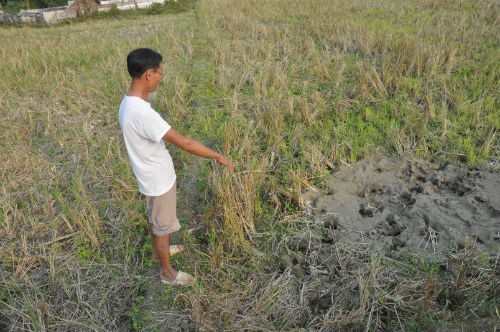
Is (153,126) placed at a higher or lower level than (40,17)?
lower

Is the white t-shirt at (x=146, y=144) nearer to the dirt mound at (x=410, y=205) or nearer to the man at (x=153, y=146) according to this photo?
the man at (x=153, y=146)

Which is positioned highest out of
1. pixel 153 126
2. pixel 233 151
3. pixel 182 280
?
pixel 153 126

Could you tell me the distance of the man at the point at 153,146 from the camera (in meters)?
1.88

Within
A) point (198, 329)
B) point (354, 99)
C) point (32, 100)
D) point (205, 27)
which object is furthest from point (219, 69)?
point (205, 27)

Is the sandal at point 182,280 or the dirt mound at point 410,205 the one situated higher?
the dirt mound at point 410,205

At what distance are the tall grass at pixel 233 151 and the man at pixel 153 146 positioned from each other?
1.20 ft

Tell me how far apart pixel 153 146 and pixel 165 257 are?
2.42 ft

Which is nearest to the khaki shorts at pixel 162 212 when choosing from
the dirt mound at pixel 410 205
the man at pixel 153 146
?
the man at pixel 153 146

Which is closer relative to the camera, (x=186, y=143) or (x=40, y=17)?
(x=186, y=143)

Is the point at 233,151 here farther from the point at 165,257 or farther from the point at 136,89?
the point at 136,89

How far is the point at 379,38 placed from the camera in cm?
648

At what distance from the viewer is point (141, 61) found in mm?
1879

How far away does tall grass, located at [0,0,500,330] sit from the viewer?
7.06ft

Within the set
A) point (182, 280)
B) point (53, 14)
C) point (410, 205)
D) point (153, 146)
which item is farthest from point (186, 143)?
point (53, 14)
